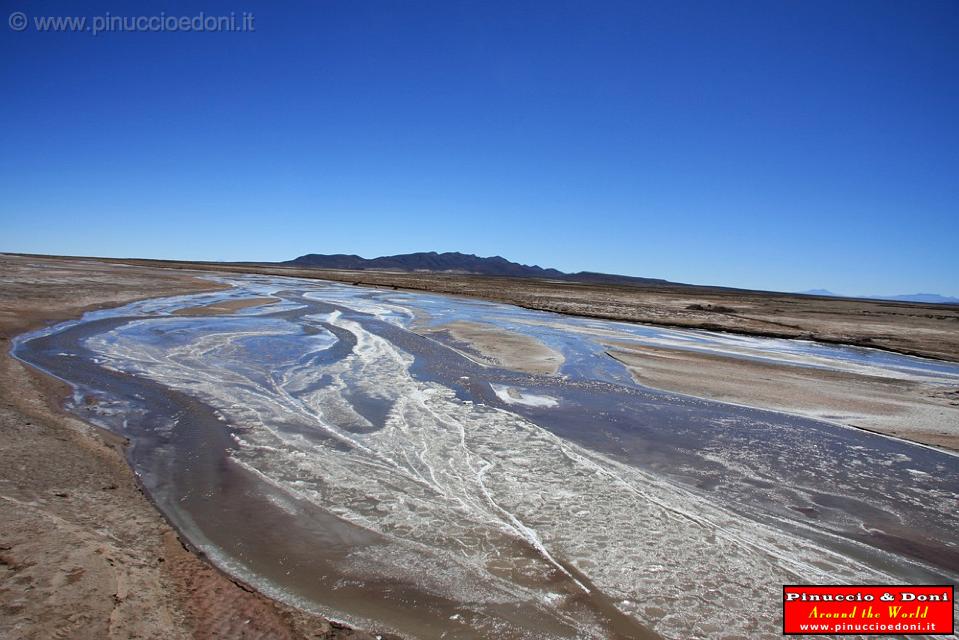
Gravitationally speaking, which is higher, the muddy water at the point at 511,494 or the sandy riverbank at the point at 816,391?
the sandy riverbank at the point at 816,391

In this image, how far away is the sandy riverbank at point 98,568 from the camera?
3.51 m

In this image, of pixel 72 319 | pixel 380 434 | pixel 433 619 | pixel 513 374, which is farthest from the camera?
pixel 72 319

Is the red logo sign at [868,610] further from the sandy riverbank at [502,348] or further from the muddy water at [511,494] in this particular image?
the sandy riverbank at [502,348]

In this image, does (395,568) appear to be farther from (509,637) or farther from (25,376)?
(25,376)

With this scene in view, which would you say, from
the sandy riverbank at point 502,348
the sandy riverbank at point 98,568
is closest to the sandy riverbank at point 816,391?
the sandy riverbank at point 502,348

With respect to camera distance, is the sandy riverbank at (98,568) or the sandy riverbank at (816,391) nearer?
the sandy riverbank at (98,568)

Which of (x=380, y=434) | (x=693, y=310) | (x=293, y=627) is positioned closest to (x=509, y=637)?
(x=293, y=627)

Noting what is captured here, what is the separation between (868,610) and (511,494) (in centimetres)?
365

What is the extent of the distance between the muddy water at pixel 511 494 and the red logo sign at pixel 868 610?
0.16 m

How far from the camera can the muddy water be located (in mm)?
4516

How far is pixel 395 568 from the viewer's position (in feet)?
15.8

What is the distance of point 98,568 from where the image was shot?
13.1ft

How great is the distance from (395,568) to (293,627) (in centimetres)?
118

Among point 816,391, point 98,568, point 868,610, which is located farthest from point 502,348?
point 98,568
